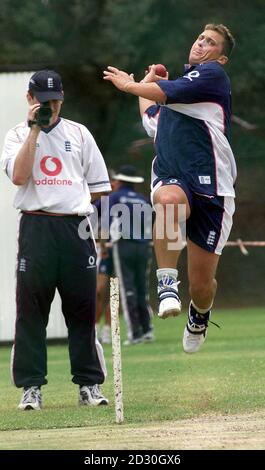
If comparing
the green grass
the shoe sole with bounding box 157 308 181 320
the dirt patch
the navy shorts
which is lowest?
the green grass

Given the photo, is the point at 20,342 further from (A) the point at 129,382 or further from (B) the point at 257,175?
(B) the point at 257,175

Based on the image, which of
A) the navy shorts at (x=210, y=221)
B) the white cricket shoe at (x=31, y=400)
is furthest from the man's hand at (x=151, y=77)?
the white cricket shoe at (x=31, y=400)

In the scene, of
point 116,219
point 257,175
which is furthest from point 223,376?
point 257,175

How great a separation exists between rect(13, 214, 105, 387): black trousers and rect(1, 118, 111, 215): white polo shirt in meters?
0.13

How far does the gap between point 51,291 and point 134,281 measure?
8.62m

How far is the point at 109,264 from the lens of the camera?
63.5 feet

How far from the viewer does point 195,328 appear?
35.4 ft

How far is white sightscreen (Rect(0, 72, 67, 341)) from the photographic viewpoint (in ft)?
58.6

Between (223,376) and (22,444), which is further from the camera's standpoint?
(223,376)

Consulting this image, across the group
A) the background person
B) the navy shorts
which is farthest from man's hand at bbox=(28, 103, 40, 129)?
the background person

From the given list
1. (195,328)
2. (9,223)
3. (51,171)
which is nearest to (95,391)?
(195,328)

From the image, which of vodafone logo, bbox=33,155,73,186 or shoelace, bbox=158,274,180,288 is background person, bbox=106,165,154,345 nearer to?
vodafone logo, bbox=33,155,73,186

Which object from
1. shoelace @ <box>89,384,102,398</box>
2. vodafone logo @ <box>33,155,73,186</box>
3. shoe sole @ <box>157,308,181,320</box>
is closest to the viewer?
shoe sole @ <box>157,308,181,320</box>

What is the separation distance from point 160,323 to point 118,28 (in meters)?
7.12
